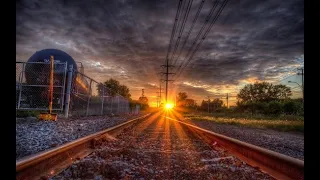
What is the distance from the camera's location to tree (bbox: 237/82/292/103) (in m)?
107

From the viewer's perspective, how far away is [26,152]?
16.3 feet

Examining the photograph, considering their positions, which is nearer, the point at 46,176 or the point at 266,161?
the point at 46,176

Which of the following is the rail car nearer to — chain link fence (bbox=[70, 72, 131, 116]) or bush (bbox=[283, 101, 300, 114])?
chain link fence (bbox=[70, 72, 131, 116])

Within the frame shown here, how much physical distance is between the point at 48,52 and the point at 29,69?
1.85 m

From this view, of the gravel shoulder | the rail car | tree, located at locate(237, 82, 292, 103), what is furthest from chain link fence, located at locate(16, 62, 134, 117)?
tree, located at locate(237, 82, 292, 103)

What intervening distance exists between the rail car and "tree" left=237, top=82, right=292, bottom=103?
95.6 metres

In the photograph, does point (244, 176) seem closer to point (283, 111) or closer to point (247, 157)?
point (247, 157)

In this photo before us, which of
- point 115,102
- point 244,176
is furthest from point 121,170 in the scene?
point 115,102

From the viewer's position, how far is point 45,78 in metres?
16.5

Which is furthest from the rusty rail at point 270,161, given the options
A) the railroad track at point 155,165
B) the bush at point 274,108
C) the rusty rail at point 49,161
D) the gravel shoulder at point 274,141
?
the bush at point 274,108

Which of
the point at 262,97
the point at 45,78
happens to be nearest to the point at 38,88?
the point at 45,78

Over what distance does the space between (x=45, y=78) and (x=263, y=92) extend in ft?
361

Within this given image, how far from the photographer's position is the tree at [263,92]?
4203 inches
